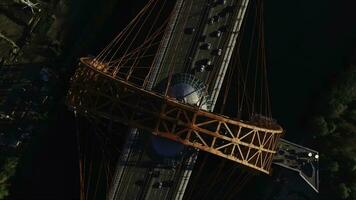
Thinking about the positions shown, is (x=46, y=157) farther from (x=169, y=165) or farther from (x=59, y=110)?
(x=169, y=165)

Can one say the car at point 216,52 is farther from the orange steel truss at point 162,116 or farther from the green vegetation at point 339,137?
the green vegetation at point 339,137

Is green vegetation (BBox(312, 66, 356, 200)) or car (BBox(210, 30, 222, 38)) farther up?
car (BBox(210, 30, 222, 38))

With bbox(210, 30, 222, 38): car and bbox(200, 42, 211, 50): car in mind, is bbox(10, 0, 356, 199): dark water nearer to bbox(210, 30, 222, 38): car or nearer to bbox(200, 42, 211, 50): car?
bbox(210, 30, 222, 38): car

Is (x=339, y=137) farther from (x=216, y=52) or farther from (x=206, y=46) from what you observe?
(x=206, y=46)

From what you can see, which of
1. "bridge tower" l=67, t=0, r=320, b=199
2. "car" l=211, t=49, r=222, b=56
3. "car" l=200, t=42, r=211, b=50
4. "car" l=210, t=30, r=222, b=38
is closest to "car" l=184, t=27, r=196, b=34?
"bridge tower" l=67, t=0, r=320, b=199

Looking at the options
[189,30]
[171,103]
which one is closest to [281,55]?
[189,30]

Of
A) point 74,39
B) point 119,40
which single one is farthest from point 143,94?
point 74,39
